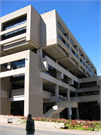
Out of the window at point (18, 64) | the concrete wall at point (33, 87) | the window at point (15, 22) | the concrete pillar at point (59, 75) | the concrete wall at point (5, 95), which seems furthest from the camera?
the concrete pillar at point (59, 75)

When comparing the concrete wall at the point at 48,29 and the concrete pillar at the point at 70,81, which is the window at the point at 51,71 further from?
the concrete pillar at the point at 70,81

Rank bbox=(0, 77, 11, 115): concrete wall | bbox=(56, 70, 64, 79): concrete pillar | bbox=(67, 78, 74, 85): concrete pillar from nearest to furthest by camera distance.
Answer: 1. bbox=(0, 77, 11, 115): concrete wall
2. bbox=(56, 70, 64, 79): concrete pillar
3. bbox=(67, 78, 74, 85): concrete pillar

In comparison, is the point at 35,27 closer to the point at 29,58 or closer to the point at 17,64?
the point at 29,58

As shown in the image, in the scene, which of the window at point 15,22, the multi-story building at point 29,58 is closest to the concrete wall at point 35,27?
the multi-story building at point 29,58

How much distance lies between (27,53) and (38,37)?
608cm

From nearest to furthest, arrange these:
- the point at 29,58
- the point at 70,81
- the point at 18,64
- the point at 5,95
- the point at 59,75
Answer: the point at 29,58 < the point at 18,64 < the point at 5,95 < the point at 59,75 < the point at 70,81

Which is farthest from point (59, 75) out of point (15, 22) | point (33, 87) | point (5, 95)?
point (15, 22)

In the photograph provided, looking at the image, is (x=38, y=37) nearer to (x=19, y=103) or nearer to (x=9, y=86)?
(x=9, y=86)

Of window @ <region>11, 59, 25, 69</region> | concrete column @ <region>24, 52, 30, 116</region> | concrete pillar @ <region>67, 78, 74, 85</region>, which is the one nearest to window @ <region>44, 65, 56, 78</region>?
window @ <region>11, 59, 25, 69</region>

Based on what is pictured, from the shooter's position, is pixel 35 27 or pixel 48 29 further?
pixel 48 29

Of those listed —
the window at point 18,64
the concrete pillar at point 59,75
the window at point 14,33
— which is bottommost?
the concrete pillar at point 59,75

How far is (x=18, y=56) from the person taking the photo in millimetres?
28125

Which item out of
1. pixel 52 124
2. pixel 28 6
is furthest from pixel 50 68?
pixel 52 124

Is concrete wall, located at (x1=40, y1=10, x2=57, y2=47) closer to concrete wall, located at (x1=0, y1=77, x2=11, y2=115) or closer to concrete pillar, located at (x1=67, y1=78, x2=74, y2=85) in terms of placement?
concrete wall, located at (x1=0, y1=77, x2=11, y2=115)
